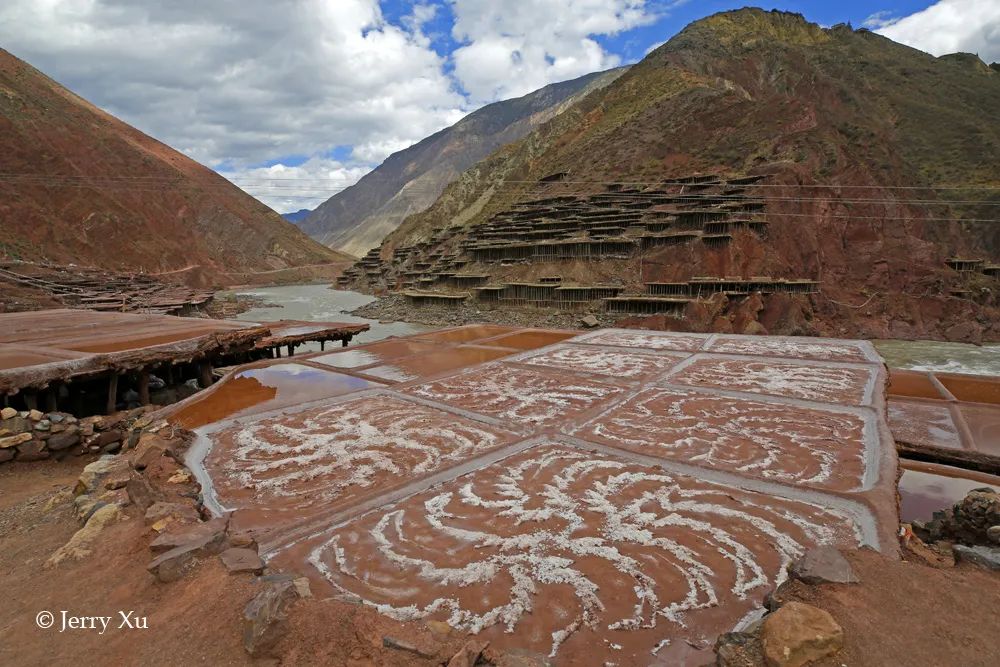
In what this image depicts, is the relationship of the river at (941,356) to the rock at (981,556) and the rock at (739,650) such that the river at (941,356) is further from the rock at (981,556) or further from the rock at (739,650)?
the rock at (739,650)

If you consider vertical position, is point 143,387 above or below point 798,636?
below

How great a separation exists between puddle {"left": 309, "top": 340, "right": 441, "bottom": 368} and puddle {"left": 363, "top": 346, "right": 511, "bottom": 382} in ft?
1.97

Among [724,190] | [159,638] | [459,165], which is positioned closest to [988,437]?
[159,638]

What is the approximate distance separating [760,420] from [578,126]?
65422 mm

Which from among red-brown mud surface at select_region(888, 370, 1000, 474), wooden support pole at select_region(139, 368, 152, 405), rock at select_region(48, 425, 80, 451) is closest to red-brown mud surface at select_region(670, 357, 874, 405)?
red-brown mud surface at select_region(888, 370, 1000, 474)

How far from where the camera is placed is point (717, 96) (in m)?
50.7

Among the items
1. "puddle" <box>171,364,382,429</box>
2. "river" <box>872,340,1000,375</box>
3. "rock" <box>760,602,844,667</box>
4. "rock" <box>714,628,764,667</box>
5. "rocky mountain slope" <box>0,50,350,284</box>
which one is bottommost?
"river" <box>872,340,1000,375</box>

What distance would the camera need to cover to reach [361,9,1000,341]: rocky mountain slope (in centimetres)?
3102

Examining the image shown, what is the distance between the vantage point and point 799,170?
34.8 meters

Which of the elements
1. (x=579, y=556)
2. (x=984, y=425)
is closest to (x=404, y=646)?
(x=579, y=556)

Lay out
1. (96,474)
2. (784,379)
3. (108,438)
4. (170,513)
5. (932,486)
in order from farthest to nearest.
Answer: (784,379) → (108,438) → (932,486) → (96,474) → (170,513)

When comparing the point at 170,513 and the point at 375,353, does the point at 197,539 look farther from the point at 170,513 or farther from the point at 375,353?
the point at 375,353

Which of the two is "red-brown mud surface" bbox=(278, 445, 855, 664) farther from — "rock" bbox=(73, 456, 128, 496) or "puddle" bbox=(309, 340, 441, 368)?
"puddle" bbox=(309, 340, 441, 368)

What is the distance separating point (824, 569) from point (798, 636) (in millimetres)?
970
